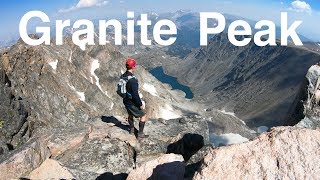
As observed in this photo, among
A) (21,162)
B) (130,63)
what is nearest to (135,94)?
(130,63)

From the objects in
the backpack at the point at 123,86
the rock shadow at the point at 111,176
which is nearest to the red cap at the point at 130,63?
the backpack at the point at 123,86

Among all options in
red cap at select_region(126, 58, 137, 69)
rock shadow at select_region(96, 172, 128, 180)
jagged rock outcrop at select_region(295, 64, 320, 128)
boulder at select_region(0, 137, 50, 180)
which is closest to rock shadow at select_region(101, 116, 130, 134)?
red cap at select_region(126, 58, 137, 69)

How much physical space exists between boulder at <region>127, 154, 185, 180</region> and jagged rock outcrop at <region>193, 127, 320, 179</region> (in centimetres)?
400

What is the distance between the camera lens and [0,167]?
19516mm

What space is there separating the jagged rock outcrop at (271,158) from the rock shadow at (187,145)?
548 inches

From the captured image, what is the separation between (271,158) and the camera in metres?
11.2

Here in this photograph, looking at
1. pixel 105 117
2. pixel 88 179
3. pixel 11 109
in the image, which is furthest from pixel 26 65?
pixel 88 179

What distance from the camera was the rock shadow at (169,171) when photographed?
15188 mm

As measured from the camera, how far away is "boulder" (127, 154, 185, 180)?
601 inches

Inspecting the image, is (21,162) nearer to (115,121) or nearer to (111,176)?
(111,176)

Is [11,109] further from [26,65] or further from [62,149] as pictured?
[26,65]

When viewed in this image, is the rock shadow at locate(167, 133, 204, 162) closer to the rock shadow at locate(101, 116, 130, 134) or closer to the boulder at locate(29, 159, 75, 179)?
the rock shadow at locate(101, 116, 130, 134)

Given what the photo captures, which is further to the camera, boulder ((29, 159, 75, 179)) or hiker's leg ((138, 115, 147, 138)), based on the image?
hiker's leg ((138, 115, 147, 138))

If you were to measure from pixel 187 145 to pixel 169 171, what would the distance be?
10804mm
